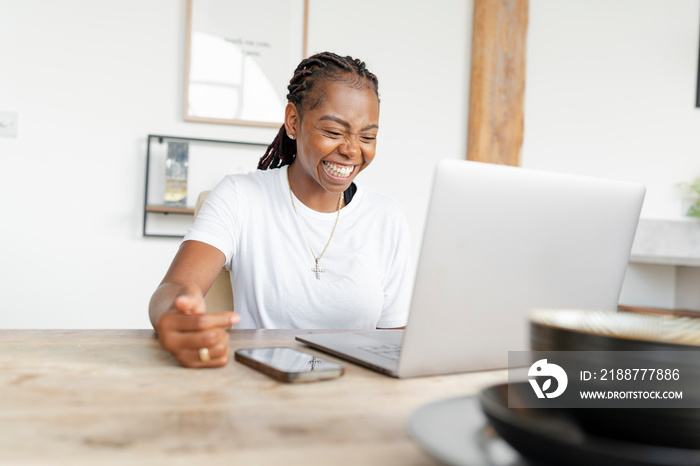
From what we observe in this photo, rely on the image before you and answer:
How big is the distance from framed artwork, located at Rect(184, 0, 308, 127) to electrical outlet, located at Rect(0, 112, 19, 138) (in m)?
0.72

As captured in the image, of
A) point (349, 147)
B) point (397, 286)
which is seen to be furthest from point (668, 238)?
point (349, 147)

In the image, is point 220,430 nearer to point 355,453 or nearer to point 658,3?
point 355,453

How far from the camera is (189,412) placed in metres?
0.54

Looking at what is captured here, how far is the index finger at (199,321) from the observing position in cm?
75

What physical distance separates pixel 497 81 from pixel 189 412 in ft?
9.18

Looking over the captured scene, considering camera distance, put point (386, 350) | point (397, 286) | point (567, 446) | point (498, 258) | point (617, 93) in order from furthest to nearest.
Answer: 1. point (617, 93)
2. point (397, 286)
3. point (386, 350)
4. point (498, 258)
5. point (567, 446)

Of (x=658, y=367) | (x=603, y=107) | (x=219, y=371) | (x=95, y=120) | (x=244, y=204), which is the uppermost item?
(x=603, y=107)

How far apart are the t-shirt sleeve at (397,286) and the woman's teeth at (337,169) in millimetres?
225

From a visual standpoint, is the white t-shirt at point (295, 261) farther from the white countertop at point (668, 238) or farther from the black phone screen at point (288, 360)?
the white countertop at point (668, 238)

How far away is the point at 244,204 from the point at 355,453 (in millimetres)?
1091

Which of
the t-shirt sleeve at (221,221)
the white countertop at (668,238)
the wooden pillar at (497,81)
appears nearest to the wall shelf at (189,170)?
the wooden pillar at (497,81)

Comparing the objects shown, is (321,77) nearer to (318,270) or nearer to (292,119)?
(292,119)

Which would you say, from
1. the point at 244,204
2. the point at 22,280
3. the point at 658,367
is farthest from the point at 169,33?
the point at 658,367

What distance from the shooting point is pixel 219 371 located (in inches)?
28.5
